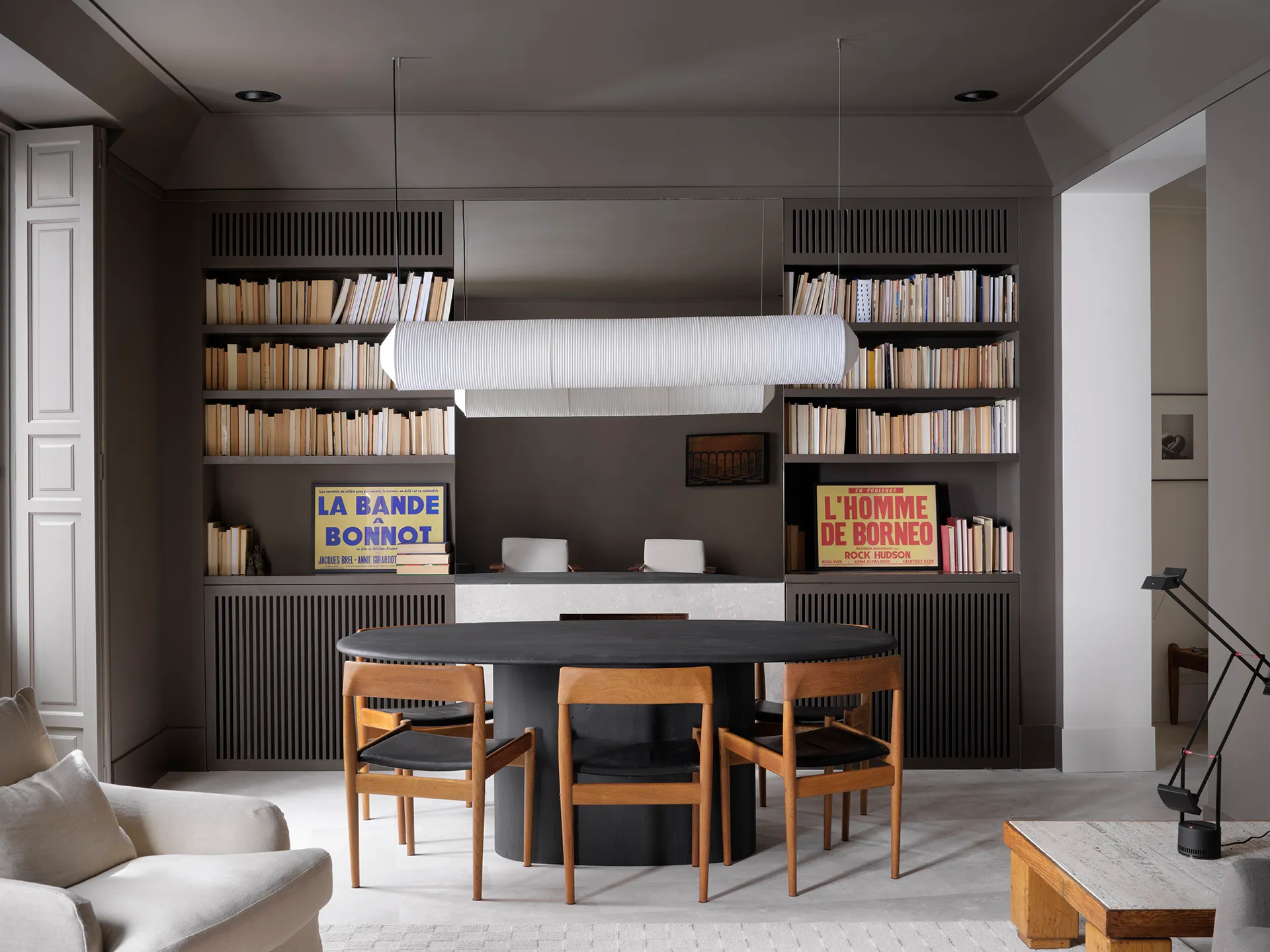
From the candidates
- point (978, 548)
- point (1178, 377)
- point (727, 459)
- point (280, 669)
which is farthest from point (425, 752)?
point (1178, 377)

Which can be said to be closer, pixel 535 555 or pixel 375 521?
pixel 375 521

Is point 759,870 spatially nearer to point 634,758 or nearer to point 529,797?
point 634,758

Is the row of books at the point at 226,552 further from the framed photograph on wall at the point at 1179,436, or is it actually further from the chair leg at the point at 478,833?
the framed photograph on wall at the point at 1179,436

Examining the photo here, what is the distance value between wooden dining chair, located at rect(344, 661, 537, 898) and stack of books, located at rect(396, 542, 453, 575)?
1815 millimetres

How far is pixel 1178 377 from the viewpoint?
675 centimetres

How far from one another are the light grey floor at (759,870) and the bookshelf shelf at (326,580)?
0.99 m

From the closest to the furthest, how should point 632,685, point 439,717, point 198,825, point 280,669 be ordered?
point 198,825
point 632,685
point 439,717
point 280,669

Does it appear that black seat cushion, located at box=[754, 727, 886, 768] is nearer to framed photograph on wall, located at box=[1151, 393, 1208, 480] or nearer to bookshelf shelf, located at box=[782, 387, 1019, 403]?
bookshelf shelf, located at box=[782, 387, 1019, 403]

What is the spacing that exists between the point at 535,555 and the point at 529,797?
2419 mm

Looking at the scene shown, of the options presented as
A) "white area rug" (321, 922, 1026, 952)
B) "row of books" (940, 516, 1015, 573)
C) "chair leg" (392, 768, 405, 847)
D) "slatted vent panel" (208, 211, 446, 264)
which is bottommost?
"white area rug" (321, 922, 1026, 952)

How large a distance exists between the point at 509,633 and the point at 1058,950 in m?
2.20

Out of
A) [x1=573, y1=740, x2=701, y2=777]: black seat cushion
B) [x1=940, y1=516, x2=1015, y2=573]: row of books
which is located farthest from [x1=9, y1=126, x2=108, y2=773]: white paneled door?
[x1=940, y1=516, x2=1015, y2=573]: row of books

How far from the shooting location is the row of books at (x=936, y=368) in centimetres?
556

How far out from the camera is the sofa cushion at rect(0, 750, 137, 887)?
2.53m
